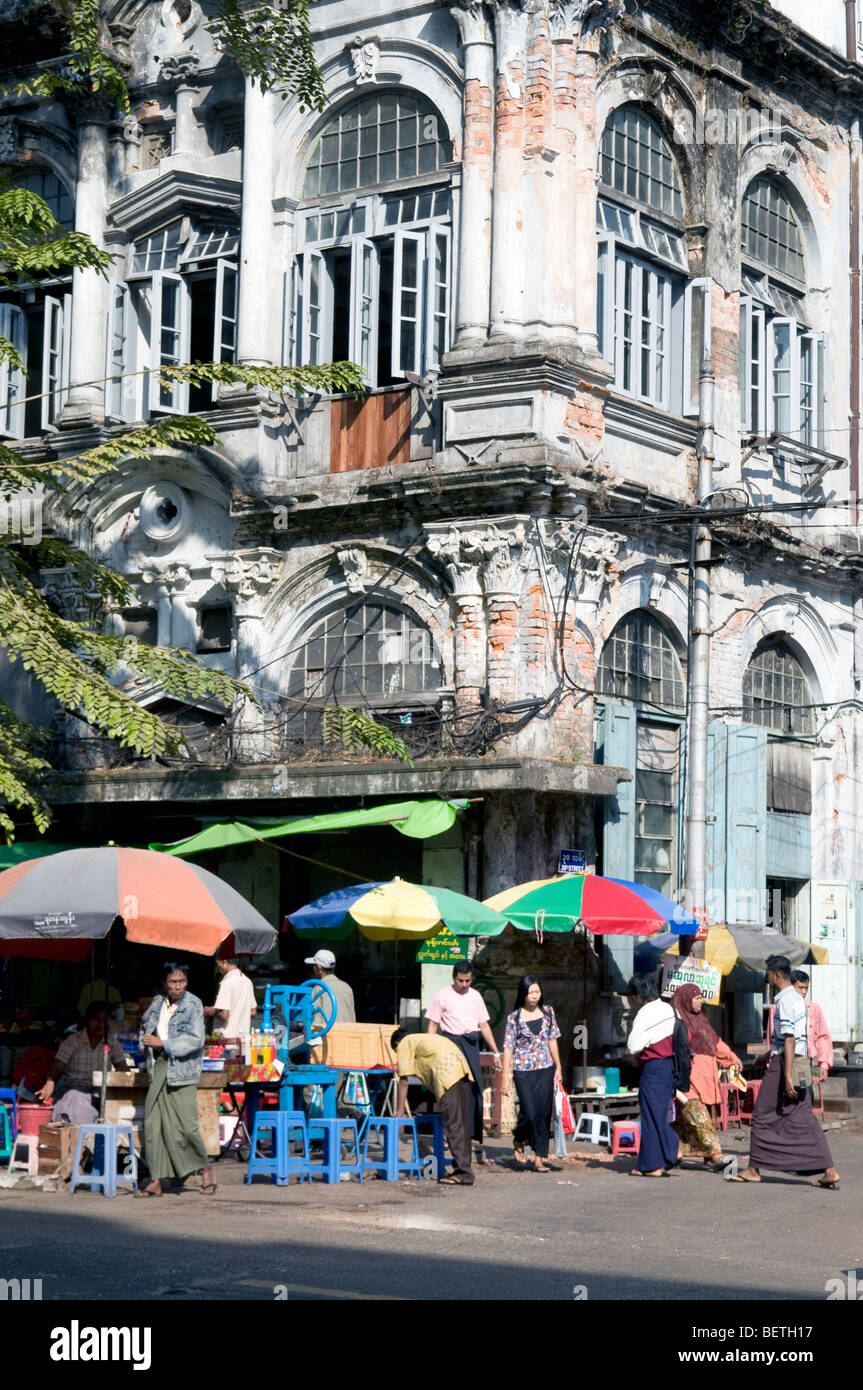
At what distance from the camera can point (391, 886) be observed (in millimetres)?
16688

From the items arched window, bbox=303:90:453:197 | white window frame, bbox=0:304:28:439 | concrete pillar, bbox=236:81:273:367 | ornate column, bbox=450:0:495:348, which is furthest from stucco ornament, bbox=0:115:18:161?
ornate column, bbox=450:0:495:348

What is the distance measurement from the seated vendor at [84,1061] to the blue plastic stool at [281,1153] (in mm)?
1250

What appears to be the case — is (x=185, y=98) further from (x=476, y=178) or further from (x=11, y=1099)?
(x=11, y=1099)

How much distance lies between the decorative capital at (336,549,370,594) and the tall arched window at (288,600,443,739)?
25 cm

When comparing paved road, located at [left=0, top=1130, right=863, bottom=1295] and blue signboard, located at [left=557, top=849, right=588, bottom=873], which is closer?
paved road, located at [left=0, top=1130, right=863, bottom=1295]

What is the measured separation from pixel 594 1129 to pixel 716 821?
544 cm

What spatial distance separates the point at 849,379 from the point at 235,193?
841 cm

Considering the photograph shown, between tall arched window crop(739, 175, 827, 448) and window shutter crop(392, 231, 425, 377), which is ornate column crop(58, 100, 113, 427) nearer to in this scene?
window shutter crop(392, 231, 425, 377)

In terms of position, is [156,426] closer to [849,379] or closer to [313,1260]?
[313,1260]

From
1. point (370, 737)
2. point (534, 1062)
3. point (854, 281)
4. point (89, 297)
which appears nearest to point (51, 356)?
point (89, 297)

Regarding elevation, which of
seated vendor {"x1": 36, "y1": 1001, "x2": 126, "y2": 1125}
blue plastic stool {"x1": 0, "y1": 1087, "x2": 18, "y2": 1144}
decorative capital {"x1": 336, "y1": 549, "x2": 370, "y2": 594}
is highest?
decorative capital {"x1": 336, "y1": 549, "x2": 370, "y2": 594}

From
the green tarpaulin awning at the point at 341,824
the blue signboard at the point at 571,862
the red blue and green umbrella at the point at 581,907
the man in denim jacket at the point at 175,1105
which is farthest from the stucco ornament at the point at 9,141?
the man in denim jacket at the point at 175,1105

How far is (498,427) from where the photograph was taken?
20.0m

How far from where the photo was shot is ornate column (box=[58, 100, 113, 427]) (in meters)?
23.2
